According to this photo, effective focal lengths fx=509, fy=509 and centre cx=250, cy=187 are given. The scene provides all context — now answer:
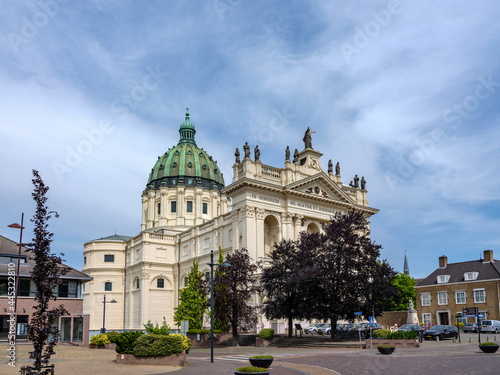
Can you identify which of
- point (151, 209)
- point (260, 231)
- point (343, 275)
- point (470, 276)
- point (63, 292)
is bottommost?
point (63, 292)

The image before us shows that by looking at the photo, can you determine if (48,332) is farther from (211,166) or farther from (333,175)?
(211,166)

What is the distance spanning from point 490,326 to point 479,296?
51.1ft

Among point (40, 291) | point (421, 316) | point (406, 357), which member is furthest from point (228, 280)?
point (421, 316)

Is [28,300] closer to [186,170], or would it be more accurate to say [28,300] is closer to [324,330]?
[324,330]

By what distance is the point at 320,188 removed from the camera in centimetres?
6184

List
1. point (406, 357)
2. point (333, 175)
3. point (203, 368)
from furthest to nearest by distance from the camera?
point (333, 175), point (406, 357), point (203, 368)

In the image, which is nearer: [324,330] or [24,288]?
[24,288]

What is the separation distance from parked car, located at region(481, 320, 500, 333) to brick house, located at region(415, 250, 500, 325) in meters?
11.9

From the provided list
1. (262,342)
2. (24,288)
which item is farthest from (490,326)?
(24,288)

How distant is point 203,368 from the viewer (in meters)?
22.6

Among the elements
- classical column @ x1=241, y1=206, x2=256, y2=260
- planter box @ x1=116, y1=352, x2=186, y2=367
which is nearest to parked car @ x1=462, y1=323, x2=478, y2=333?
classical column @ x1=241, y1=206, x2=256, y2=260

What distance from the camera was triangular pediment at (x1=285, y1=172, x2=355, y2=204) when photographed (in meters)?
58.7

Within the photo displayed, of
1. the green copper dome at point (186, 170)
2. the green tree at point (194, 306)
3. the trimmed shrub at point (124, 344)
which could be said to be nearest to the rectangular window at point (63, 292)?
the green tree at point (194, 306)

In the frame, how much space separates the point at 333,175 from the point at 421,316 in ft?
73.8
